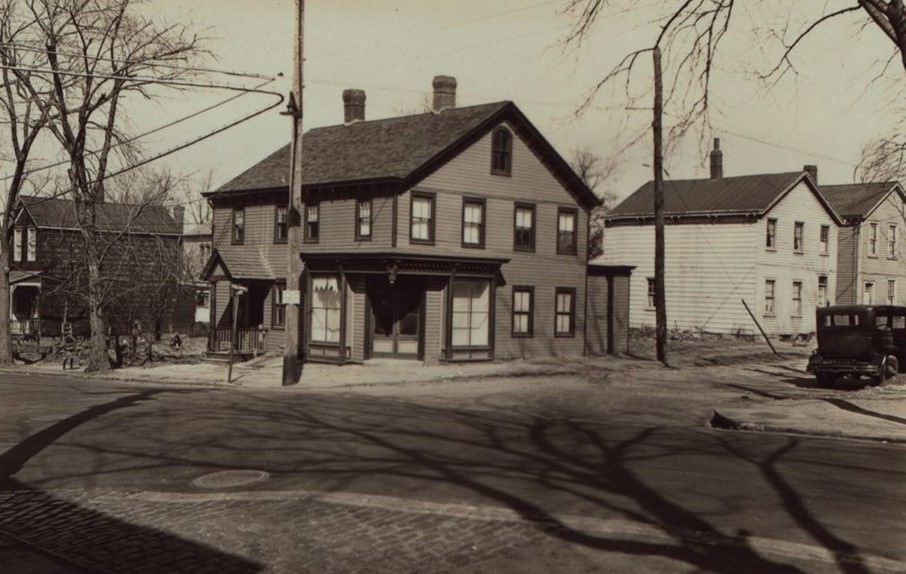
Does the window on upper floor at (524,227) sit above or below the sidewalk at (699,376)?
above

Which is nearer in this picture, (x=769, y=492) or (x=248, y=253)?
(x=769, y=492)

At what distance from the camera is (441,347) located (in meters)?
29.5

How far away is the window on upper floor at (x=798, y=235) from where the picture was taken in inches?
1727

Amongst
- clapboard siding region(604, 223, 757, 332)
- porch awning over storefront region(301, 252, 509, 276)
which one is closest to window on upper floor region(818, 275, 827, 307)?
clapboard siding region(604, 223, 757, 332)

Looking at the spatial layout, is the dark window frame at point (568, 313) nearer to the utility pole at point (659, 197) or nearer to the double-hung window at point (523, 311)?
the double-hung window at point (523, 311)

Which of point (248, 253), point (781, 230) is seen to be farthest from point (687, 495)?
point (781, 230)

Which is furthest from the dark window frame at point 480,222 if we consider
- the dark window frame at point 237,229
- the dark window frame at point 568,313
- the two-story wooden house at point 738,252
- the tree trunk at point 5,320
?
the tree trunk at point 5,320

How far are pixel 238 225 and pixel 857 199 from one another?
35.7 m

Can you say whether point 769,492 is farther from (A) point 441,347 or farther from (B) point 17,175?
(B) point 17,175

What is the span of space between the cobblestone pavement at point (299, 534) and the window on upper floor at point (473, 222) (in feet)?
73.5

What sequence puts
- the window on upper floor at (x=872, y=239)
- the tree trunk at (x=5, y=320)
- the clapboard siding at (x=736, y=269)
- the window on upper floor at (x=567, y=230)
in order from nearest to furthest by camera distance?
the tree trunk at (x=5, y=320)
the window on upper floor at (x=567, y=230)
the clapboard siding at (x=736, y=269)
the window on upper floor at (x=872, y=239)

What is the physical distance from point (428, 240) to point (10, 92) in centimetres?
1579

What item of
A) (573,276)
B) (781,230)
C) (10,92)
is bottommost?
(573,276)

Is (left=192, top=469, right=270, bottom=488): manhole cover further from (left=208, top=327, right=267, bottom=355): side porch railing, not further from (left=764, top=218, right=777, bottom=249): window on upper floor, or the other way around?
(left=764, top=218, right=777, bottom=249): window on upper floor
